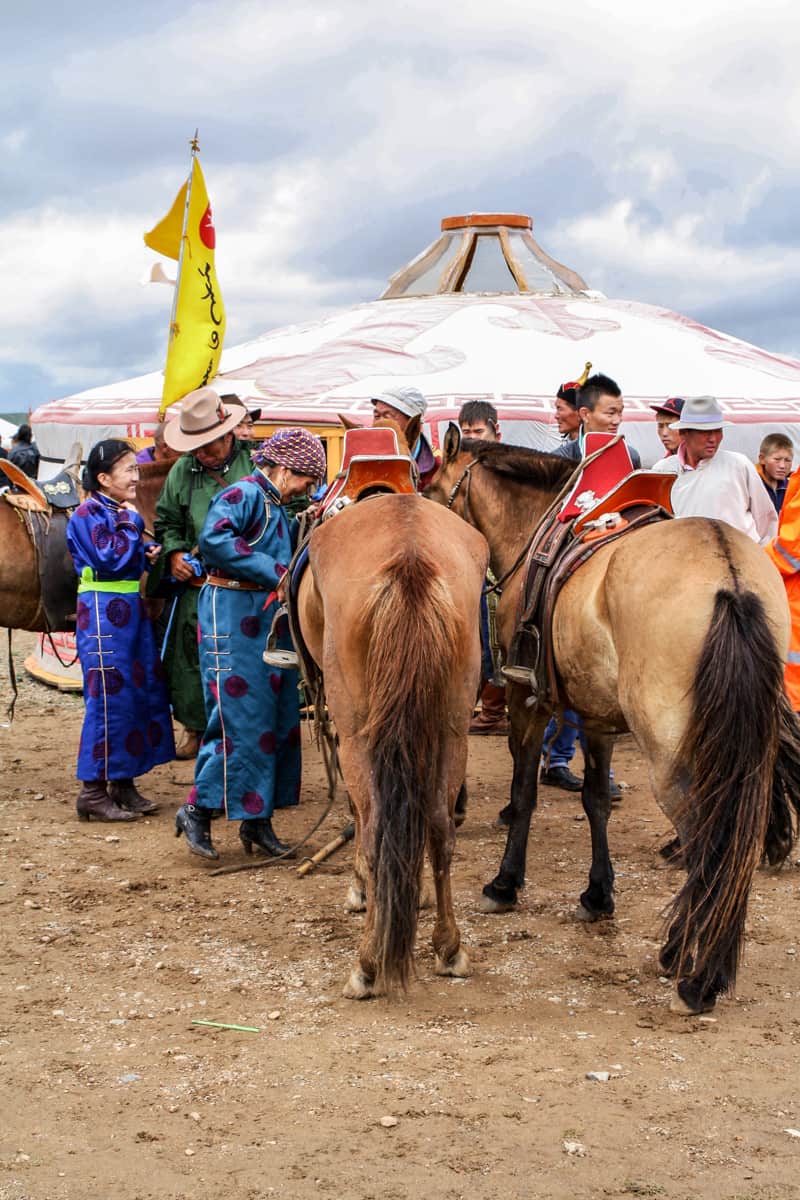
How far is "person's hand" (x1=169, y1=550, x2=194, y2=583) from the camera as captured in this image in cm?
521

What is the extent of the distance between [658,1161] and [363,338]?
9.33 m

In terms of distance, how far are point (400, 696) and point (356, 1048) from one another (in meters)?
0.87

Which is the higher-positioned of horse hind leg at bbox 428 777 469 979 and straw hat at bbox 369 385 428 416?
straw hat at bbox 369 385 428 416

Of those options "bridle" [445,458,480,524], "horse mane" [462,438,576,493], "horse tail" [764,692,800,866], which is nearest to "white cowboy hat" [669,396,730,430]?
"horse mane" [462,438,576,493]

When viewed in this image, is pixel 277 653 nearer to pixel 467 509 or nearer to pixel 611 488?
pixel 467 509

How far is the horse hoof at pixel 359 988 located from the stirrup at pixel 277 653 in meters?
1.14

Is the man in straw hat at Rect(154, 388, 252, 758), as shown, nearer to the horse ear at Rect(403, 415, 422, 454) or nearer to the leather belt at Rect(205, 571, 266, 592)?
the leather belt at Rect(205, 571, 266, 592)

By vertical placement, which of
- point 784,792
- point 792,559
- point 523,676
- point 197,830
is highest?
point 792,559

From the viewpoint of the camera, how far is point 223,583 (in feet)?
14.8

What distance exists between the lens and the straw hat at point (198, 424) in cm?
511

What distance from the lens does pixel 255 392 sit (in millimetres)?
9945

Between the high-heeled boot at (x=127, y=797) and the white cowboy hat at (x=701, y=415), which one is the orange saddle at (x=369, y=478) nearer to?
the white cowboy hat at (x=701, y=415)

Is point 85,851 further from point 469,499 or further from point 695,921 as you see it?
point 695,921

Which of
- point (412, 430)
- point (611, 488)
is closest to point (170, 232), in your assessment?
point (412, 430)
